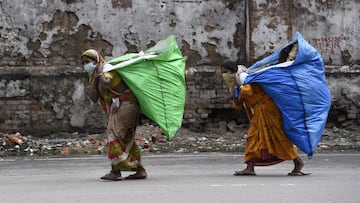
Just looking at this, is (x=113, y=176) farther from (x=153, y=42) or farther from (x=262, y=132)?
(x=153, y=42)

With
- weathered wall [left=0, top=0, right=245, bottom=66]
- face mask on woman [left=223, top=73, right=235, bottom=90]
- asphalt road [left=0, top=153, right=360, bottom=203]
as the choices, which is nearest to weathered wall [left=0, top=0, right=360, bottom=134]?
weathered wall [left=0, top=0, right=245, bottom=66]

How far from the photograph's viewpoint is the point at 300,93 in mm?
9148

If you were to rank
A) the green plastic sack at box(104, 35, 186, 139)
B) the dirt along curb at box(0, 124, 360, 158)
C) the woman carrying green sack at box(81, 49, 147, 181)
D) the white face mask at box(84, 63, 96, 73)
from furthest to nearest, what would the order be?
1. the dirt along curb at box(0, 124, 360, 158)
2. the green plastic sack at box(104, 35, 186, 139)
3. the white face mask at box(84, 63, 96, 73)
4. the woman carrying green sack at box(81, 49, 147, 181)

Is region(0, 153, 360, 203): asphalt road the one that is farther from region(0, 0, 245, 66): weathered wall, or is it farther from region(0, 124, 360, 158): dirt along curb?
region(0, 0, 245, 66): weathered wall

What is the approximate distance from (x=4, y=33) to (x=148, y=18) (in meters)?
2.73

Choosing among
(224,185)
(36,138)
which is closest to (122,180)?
(224,185)

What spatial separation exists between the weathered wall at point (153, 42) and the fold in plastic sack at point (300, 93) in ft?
21.3

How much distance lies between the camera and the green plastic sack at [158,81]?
8727mm

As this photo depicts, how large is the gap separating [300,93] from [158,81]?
1595 millimetres

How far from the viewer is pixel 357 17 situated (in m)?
16.1

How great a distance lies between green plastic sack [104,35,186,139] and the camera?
8.73 m

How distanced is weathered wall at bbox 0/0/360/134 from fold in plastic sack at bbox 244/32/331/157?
256 inches

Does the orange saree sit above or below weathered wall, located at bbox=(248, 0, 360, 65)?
below

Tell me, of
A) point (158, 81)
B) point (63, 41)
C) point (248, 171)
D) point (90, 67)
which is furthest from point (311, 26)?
point (90, 67)
